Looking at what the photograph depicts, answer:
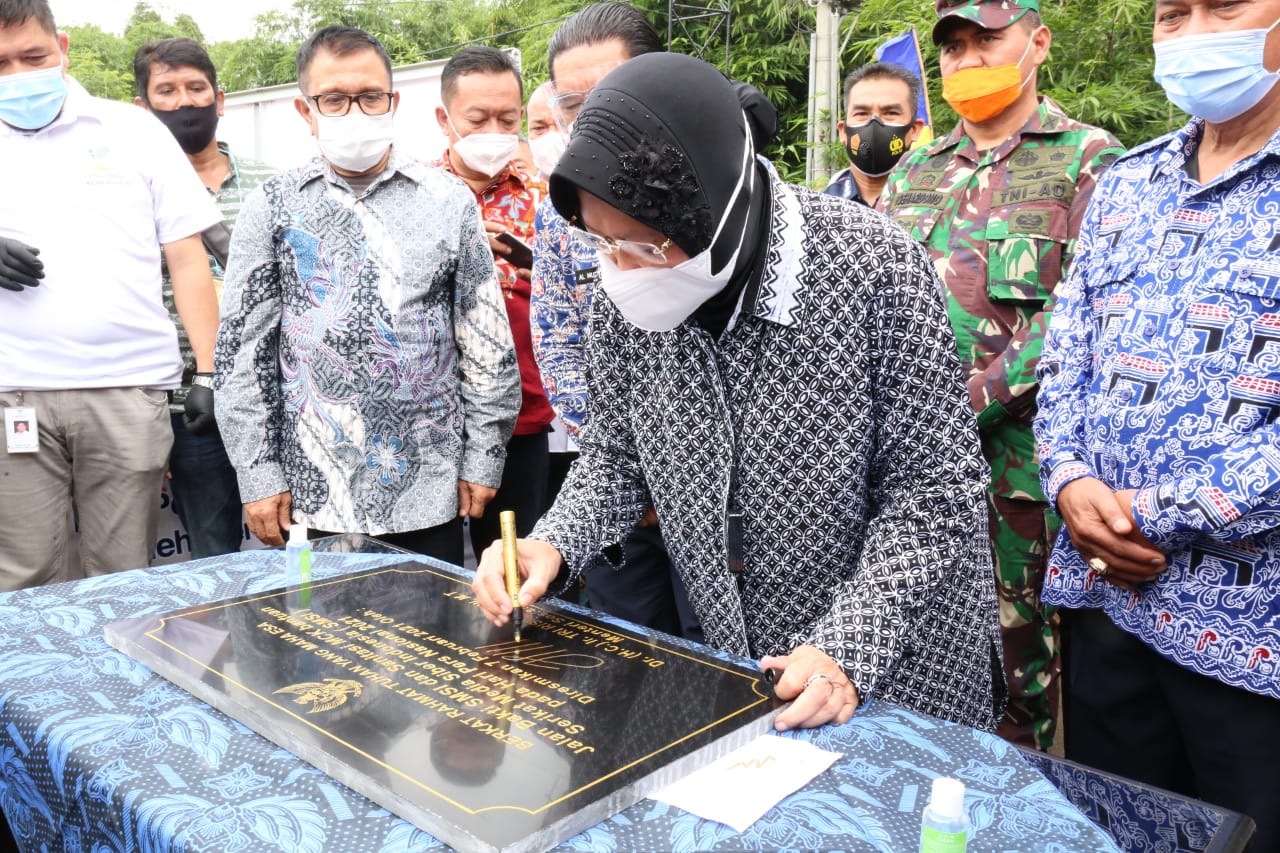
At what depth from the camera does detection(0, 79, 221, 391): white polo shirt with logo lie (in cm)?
294

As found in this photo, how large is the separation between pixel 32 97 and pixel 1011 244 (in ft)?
9.37

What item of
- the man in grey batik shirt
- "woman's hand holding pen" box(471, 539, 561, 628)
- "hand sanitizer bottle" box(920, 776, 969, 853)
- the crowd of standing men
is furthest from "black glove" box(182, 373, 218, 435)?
"hand sanitizer bottle" box(920, 776, 969, 853)

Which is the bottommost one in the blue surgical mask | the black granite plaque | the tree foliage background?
the black granite plaque

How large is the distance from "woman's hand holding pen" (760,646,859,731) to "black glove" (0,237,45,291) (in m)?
2.48

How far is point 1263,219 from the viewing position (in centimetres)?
176

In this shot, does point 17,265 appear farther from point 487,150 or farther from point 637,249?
point 637,249

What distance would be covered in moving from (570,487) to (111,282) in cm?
190

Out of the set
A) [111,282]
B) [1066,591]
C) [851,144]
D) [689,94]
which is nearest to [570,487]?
[689,94]

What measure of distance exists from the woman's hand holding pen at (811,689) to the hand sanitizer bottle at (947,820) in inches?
13.5

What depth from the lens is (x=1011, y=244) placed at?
2.72 m

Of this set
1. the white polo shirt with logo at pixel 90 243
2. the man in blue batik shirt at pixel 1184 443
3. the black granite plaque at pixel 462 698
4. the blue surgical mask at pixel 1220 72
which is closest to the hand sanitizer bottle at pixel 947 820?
the black granite plaque at pixel 462 698

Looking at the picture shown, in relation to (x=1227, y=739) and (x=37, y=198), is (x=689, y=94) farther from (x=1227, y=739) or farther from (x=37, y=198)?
(x=37, y=198)

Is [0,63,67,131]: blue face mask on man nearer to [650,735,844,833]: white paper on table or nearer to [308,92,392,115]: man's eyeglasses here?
[308,92,392,115]: man's eyeglasses

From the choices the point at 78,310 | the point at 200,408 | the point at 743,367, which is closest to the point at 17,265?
the point at 78,310
